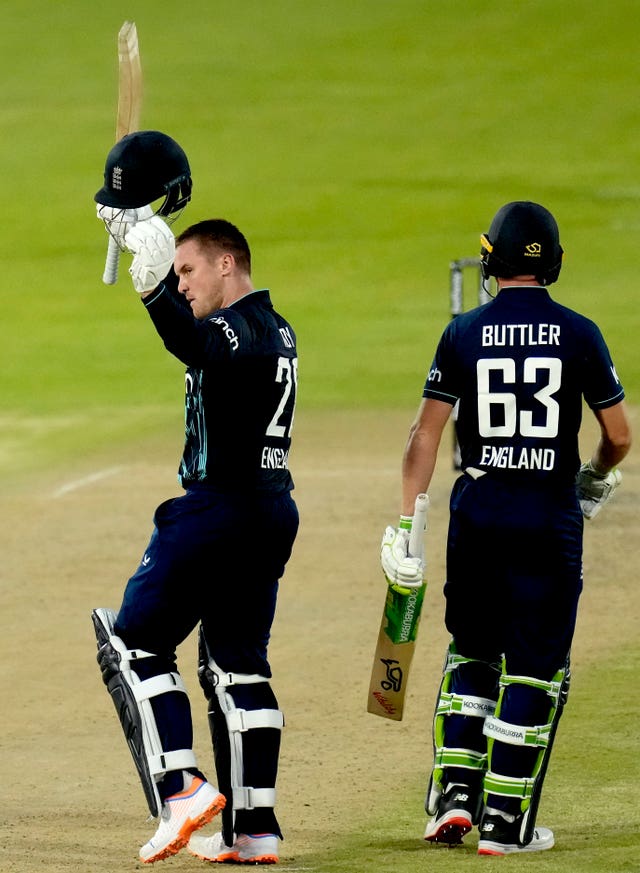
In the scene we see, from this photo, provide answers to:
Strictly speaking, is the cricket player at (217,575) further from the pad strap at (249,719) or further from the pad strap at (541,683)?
the pad strap at (541,683)

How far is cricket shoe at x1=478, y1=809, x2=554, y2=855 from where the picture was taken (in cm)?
516

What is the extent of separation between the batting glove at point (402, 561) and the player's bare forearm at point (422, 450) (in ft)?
0.22

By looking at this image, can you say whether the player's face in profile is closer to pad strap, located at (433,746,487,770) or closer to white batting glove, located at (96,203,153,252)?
white batting glove, located at (96,203,153,252)

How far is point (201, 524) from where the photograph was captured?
5.11m

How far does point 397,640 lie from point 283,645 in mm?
3323

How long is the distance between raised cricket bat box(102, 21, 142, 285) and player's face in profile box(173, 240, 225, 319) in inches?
8.4

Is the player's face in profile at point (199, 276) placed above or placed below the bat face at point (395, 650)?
above

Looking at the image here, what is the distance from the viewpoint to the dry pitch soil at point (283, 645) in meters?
5.84

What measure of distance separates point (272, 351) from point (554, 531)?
1044mm

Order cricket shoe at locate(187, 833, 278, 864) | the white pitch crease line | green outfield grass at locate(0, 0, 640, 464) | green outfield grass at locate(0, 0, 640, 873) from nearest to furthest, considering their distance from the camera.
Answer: cricket shoe at locate(187, 833, 278, 864) < the white pitch crease line < green outfield grass at locate(0, 0, 640, 873) < green outfield grass at locate(0, 0, 640, 464)

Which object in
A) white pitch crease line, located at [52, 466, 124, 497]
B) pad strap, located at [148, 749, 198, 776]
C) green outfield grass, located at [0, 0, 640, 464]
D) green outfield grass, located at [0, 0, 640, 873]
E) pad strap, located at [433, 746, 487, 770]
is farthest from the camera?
green outfield grass, located at [0, 0, 640, 464]

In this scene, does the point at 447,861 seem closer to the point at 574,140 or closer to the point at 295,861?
the point at 295,861

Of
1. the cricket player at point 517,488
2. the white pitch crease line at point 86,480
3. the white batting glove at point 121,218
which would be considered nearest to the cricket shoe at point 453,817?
the cricket player at point 517,488

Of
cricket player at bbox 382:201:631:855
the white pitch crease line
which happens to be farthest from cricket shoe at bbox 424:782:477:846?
the white pitch crease line
